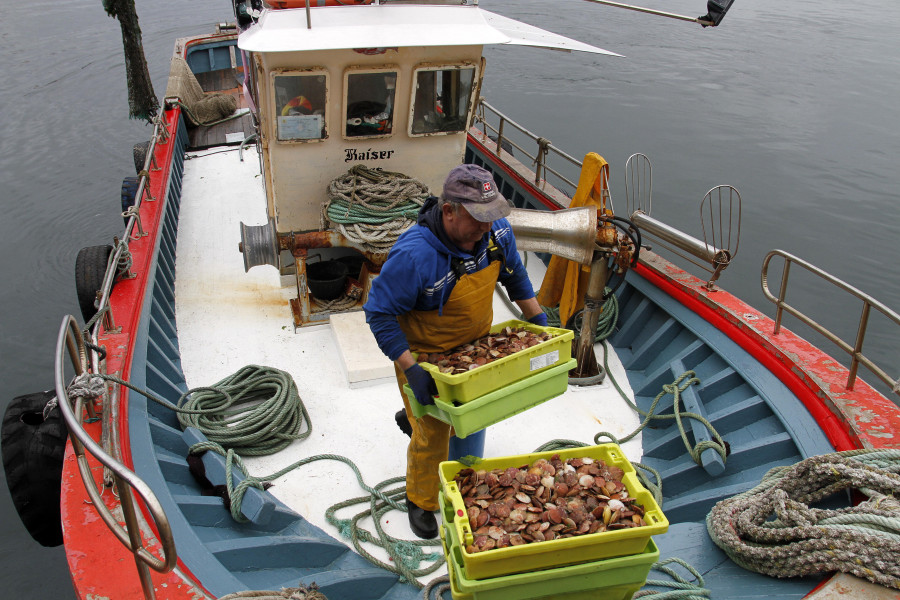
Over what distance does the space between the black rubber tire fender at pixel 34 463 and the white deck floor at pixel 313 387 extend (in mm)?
1054

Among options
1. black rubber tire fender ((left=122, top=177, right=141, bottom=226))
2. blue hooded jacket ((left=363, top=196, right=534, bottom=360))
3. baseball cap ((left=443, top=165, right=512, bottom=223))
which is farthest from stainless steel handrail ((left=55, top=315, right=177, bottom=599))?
black rubber tire fender ((left=122, top=177, right=141, bottom=226))

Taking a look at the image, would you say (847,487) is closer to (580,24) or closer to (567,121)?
(567,121)

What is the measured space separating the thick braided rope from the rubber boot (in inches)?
46.0

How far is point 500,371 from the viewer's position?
9.02ft

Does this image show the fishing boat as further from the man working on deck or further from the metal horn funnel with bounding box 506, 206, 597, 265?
the man working on deck

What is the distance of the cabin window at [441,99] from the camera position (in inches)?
195

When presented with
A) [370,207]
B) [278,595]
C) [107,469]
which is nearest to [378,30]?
[370,207]

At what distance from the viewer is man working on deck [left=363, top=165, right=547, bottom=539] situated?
8.84ft

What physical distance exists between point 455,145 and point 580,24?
17.1 m

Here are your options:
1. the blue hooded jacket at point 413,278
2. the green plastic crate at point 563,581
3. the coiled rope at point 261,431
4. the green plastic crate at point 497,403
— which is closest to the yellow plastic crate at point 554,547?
the green plastic crate at point 563,581

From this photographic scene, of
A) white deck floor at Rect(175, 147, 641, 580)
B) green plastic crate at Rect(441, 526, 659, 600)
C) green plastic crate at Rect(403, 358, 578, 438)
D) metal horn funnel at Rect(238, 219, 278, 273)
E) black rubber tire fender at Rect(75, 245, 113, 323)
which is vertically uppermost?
green plastic crate at Rect(403, 358, 578, 438)

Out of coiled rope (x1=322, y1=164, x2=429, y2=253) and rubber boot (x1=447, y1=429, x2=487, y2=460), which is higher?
coiled rope (x1=322, y1=164, x2=429, y2=253)

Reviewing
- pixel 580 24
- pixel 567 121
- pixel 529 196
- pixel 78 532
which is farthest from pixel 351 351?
pixel 580 24

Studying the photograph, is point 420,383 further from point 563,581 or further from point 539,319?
point 563,581
